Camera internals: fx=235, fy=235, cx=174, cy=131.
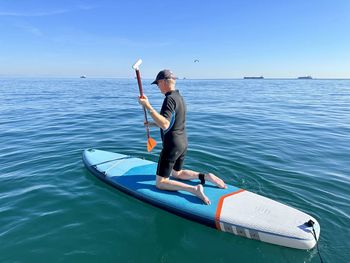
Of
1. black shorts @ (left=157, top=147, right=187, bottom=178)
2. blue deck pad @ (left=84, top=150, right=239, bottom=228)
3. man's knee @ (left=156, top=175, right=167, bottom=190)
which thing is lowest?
blue deck pad @ (left=84, top=150, right=239, bottom=228)

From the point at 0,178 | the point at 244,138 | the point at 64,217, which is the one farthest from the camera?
the point at 244,138

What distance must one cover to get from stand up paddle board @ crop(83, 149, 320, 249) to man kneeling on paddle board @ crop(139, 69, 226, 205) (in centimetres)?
17

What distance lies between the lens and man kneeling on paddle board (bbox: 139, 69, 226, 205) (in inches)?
159

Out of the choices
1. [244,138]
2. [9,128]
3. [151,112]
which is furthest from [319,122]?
[9,128]

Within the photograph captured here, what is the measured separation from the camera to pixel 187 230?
4207mm

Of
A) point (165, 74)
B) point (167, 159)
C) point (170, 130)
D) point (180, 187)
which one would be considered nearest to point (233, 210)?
point (180, 187)

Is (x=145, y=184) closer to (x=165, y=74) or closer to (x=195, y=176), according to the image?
(x=195, y=176)

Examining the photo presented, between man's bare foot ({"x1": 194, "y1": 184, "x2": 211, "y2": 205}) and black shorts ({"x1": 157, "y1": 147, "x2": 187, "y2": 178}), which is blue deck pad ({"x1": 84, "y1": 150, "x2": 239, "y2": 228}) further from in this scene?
black shorts ({"x1": 157, "y1": 147, "x2": 187, "y2": 178})

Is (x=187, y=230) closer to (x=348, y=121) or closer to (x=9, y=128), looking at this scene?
(x=9, y=128)

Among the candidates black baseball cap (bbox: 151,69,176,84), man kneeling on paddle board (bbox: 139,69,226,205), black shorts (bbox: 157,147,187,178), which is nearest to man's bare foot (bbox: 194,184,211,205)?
man kneeling on paddle board (bbox: 139,69,226,205)

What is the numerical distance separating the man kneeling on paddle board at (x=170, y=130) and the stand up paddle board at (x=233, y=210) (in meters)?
0.17

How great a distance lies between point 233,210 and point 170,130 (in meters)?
1.86

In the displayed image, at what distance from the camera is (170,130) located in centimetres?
438

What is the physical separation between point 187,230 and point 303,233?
1871 millimetres
